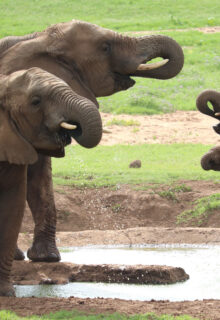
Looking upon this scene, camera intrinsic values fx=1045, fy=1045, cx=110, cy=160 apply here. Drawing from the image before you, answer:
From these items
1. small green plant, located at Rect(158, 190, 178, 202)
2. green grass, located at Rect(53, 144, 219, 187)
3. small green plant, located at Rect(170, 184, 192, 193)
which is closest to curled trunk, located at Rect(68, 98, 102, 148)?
small green plant, located at Rect(158, 190, 178, 202)

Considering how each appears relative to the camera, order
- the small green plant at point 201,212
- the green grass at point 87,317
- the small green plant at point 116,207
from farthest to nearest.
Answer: the small green plant at point 116,207 < the small green plant at point 201,212 < the green grass at point 87,317

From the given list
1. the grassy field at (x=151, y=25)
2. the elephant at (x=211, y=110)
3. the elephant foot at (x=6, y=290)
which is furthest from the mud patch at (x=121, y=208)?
the grassy field at (x=151, y=25)

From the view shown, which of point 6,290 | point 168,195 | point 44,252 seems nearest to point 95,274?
point 44,252

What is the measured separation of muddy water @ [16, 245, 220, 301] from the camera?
29.9 feet

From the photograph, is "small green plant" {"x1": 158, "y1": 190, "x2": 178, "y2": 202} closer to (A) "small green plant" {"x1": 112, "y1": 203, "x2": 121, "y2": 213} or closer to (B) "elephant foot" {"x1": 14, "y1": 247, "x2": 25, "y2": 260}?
(A) "small green plant" {"x1": 112, "y1": 203, "x2": 121, "y2": 213}

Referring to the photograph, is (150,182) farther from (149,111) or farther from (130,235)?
(149,111)

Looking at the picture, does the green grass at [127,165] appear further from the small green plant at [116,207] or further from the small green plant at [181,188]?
the small green plant at [116,207]

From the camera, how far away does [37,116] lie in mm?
8266

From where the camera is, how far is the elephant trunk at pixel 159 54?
10.3 m

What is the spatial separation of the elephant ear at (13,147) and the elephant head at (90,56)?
1548 mm

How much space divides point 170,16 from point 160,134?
14689 millimetres

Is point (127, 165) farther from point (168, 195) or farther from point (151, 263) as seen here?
point (151, 263)

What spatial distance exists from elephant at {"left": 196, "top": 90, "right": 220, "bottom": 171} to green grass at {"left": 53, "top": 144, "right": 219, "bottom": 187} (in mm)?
4190

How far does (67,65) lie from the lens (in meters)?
10.1
